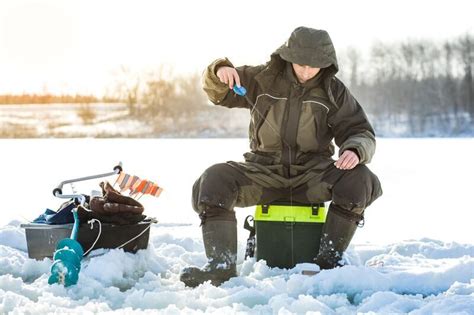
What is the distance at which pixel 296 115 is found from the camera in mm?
3656

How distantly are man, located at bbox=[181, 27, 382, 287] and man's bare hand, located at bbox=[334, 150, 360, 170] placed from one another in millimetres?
11

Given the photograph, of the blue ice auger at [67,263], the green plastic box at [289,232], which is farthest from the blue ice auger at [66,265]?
the green plastic box at [289,232]

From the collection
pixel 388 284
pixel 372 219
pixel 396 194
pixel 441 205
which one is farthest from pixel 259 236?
pixel 396 194

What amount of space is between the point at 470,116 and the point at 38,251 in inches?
1323

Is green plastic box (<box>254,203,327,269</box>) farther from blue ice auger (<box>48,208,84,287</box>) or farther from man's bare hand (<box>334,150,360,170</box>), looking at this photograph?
blue ice auger (<box>48,208,84,287</box>)

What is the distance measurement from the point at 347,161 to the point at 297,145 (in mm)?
390

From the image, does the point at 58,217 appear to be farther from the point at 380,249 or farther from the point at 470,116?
the point at 470,116

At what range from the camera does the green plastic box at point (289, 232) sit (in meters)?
3.62

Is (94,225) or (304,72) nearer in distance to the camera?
(94,225)

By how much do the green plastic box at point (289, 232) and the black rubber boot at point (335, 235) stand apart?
11cm

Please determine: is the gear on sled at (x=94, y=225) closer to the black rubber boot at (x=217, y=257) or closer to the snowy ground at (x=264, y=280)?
the snowy ground at (x=264, y=280)

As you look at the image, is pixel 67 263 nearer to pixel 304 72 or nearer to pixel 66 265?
pixel 66 265

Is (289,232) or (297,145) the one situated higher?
(297,145)

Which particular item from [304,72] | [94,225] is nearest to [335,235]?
[304,72]
